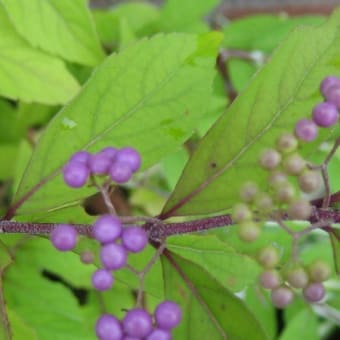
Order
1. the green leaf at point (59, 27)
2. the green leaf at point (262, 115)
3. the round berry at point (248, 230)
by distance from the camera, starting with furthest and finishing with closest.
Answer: the green leaf at point (59, 27)
the green leaf at point (262, 115)
the round berry at point (248, 230)

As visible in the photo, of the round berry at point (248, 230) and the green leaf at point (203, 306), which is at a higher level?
the round berry at point (248, 230)

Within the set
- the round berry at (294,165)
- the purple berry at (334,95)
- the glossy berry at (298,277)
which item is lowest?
the glossy berry at (298,277)

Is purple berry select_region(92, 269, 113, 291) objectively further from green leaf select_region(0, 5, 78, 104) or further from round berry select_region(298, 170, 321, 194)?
green leaf select_region(0, 5, 78, 104)

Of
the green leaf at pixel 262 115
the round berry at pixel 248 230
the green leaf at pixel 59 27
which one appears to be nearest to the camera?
the round berry at pixel 248 230

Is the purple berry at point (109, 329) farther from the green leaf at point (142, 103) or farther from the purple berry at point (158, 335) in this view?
the green leaf at point (142, 103)

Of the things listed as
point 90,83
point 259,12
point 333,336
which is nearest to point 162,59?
point 90,83

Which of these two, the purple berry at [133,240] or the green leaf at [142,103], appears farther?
the green leaf at [142,103]

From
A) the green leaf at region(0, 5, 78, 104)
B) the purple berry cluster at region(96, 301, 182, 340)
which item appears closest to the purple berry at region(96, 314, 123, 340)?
the purple berry cluster at region(96, 301, 182, 340)

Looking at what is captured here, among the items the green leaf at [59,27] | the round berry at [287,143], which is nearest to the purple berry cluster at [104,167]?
the round berry at [287,143]
